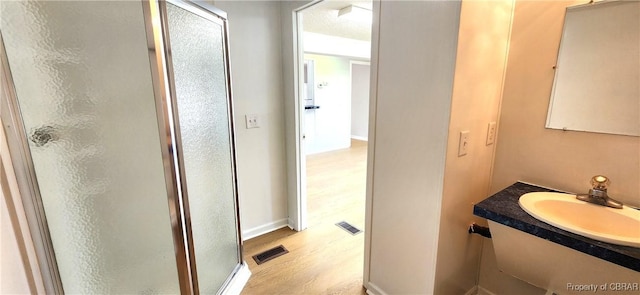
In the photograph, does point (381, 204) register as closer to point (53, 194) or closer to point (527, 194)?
point (527, 194)

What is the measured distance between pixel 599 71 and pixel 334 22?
2.87 metres

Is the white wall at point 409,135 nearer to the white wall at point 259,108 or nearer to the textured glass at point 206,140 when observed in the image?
the textured glass at point 206,140

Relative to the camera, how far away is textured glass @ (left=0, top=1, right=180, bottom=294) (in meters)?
0.95

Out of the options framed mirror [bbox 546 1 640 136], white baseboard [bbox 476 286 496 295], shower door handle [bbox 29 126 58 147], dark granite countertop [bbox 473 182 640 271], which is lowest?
white baseboard [bbox 476 286 496 295]

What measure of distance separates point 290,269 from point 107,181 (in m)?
1.28

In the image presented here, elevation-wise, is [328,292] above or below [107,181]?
below

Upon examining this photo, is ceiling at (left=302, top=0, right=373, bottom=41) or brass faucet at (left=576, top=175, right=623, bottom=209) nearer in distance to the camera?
brass faucet at (left=576, top=175, right=623, bottom=209)

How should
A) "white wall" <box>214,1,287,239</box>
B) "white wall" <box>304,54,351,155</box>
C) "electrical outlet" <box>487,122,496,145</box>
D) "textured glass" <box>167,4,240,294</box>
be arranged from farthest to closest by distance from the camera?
1. "white wall" <box>304,54,351,155</box>
2. "white wall" <box>214,1,287,239</box>
3. "electrical outlet" <box>487,122,496,145</box>
4. "textured glass" <box>167,4,240,294</box>

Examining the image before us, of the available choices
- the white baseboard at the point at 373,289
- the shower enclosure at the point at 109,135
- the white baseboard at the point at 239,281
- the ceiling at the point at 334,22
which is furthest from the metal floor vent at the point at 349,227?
the ceiling at the point at 334,22

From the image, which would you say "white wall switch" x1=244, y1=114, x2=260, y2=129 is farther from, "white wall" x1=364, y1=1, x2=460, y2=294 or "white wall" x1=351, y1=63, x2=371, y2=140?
"white wall" x1=351, y1=63, x2=371, y2=140

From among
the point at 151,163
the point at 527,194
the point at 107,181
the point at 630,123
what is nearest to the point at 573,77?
the point at 630,123

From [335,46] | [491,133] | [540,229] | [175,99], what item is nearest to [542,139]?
[491,133]

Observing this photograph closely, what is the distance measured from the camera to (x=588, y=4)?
3.75 feet

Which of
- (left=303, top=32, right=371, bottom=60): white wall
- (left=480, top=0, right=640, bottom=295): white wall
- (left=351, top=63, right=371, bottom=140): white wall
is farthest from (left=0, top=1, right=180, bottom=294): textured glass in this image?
(left=351, top=63, right=371, bottom=140): white wall
